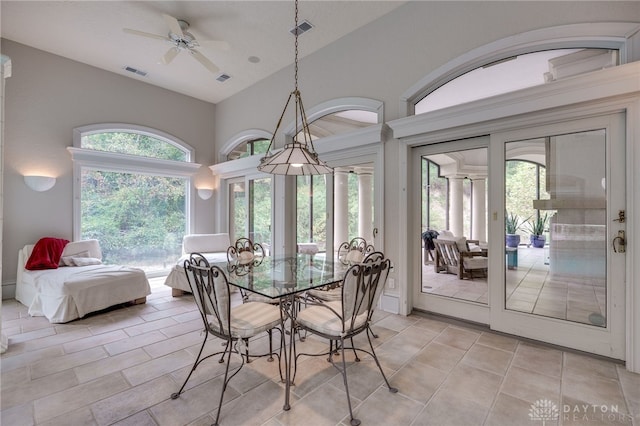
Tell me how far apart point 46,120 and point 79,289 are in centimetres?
325

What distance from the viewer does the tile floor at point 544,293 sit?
2.58 m

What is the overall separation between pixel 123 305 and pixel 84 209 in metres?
2.36

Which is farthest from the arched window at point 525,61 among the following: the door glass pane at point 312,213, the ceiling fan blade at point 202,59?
the ceiling fan blade at point 202,59

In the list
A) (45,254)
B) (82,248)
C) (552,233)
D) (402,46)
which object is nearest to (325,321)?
(552,233)

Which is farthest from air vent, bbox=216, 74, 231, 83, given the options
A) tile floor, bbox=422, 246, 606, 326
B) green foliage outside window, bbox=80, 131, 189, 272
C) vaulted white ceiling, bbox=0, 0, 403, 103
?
tile floor, bbox=422, 246, 606, 326

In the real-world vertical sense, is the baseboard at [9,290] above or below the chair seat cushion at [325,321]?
below

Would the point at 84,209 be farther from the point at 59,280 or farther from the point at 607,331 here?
the point at 607,331

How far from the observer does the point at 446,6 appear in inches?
128

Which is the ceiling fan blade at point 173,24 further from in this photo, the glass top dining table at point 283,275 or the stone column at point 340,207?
the glass top dining table at point 283,275

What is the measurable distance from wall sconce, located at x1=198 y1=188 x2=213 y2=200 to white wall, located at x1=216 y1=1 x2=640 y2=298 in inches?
115

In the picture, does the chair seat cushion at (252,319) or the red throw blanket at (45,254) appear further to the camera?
the red throw blanket at (45,254)

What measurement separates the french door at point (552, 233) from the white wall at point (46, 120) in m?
6.00

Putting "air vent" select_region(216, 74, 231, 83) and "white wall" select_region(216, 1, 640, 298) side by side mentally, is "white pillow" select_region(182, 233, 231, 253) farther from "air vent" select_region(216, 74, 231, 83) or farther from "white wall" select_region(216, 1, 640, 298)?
"air vent" select_region(216, 74, 231, 83)

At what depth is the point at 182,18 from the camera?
383cm
